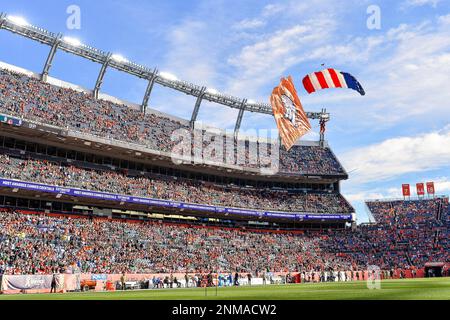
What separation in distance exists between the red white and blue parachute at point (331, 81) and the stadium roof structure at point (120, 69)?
4232 centimetres

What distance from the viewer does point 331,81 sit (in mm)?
24500

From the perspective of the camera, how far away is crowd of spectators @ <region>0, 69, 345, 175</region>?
50.4 metres

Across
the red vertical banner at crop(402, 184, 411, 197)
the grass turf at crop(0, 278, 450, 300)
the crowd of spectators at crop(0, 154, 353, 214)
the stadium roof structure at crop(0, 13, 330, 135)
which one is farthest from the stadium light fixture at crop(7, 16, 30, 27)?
the red vertical banner at crop(402, 184, 411, 197)

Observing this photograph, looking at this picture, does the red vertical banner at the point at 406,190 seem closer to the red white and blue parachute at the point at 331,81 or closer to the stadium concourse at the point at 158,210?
the stadium concourse at the point at 158,210

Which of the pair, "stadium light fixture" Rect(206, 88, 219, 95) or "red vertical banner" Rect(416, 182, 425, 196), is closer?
"stadium light fixture" Rect(206, 88, 219, 95)

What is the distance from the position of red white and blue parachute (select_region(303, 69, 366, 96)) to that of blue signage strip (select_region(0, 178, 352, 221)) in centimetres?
3223

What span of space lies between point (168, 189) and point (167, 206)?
153 inches

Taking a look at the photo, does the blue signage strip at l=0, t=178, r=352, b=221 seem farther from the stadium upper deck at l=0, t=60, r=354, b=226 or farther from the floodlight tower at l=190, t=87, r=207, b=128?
the floodlight tower at l=190, t=87, r=207, b=128

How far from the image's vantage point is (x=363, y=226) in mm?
78562

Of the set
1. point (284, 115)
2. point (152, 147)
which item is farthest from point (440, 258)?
point (284, 115)

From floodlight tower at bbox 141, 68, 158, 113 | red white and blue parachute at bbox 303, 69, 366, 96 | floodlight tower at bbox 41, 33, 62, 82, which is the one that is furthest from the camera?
floodlight tower at bbox 141, 68, 158, 113

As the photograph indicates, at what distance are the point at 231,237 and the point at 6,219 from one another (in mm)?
30405

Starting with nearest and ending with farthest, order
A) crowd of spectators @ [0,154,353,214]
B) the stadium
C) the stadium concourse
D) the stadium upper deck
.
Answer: the stadium < the stadium concourse < crowd of spectators @ [0,154,353,214] < the stadium upper deck

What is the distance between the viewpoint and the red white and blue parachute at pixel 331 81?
80.3 ft
